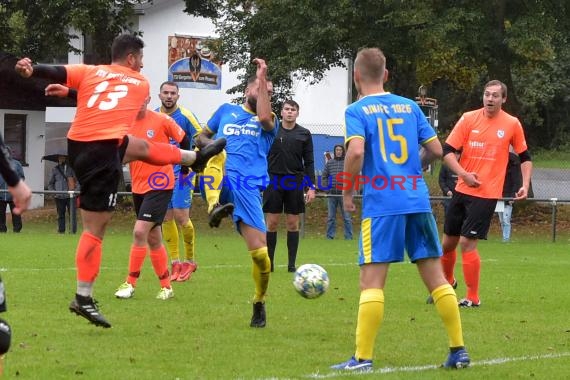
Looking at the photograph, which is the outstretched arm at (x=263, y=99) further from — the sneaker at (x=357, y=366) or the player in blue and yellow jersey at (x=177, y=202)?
the sneaker at (x=357, y=366)

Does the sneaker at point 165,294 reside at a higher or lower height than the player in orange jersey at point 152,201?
lower

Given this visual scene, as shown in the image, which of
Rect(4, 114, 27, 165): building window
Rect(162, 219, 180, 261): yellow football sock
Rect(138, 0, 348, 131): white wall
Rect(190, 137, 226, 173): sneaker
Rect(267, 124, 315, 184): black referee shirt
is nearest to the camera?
Rect(190, 137, 226, 173): sneaker

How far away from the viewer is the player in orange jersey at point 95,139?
799cm

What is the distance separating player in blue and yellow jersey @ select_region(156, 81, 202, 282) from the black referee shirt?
201 centimetres

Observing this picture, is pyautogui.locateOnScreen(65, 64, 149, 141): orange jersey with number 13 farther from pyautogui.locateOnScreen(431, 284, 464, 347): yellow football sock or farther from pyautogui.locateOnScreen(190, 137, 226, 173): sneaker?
pyautogui.locateOnScreen(431, 284, 464, 347): yellow football sock

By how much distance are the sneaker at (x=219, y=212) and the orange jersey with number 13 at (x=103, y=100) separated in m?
1.19

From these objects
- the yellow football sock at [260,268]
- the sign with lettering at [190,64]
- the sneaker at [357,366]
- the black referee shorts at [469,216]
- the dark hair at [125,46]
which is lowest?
the sneaker at [357,366]

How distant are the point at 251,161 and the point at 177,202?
3.77 m

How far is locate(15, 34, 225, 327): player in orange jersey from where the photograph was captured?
26.2 ft

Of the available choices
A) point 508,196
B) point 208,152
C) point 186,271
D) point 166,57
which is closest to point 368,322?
point 208,152

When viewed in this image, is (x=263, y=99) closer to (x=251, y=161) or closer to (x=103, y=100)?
(x=251, y=161)

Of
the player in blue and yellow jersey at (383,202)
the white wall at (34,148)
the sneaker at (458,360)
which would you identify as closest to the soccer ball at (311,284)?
the player in blue and yellow jersey at (383,202)

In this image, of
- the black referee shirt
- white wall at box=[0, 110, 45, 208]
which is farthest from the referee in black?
white wall at box=[0, 110, 45, 208]

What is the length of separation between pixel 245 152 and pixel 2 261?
23.8 feet
